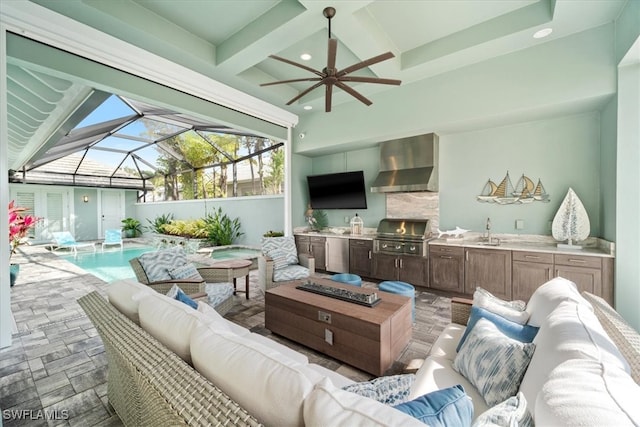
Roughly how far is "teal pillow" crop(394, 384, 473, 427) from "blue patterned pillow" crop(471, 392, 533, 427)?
72mm

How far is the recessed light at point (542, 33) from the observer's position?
303 centimetres

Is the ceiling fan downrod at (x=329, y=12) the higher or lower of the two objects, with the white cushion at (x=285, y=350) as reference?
higher

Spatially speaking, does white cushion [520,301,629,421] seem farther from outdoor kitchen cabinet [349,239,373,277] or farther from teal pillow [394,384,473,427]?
outdoor kitchen cabinet [349,239,373,277]

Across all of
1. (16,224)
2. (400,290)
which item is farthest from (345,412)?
(16,224)

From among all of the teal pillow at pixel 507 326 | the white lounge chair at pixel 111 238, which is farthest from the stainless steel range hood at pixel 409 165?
the white lounge chair at pixel 111 238

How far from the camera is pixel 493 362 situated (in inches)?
48.5

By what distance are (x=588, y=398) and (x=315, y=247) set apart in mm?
4948

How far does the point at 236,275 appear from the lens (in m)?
3.47

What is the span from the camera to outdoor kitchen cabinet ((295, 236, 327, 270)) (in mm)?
5445

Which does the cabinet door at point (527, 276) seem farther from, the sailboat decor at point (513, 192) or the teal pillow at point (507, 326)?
the teal pillow at point (507, 326)

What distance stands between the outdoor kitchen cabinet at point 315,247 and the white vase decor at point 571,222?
3.69m

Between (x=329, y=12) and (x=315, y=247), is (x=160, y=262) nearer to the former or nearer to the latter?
(x=315, y=247)

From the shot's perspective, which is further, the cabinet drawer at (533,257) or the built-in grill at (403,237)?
the built-in grill at (403,237)

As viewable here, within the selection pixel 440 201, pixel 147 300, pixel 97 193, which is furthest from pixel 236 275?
pixel 97 193
